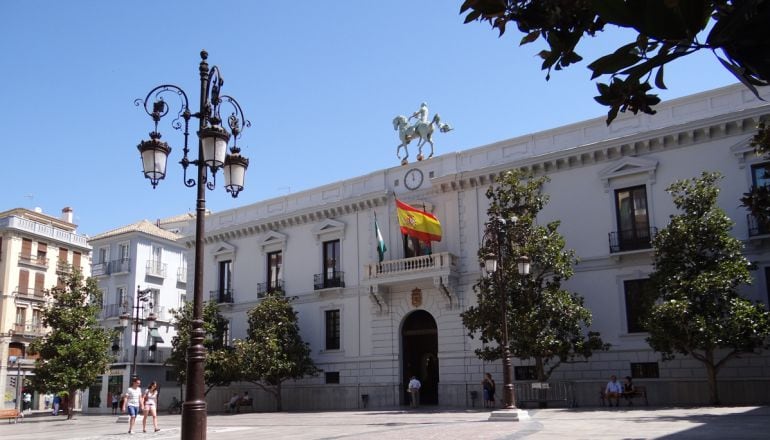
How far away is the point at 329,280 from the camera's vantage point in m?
33.2

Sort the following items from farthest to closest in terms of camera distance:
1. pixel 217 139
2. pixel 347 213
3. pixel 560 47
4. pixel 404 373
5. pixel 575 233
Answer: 1. pixel 347 213
2. pixel 404 373
3. pixel 575 233
4. pixel 217 139
5. pixel 560 47

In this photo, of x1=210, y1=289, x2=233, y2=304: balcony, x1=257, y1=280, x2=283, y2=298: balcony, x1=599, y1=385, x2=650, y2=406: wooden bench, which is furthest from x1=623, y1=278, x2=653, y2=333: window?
x1=210, y1=289, x2=233, y2=304: balcony

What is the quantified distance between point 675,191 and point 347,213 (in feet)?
50.9

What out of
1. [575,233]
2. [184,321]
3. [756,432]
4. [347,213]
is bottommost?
[756,432]

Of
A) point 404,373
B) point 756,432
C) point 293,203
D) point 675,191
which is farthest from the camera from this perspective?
point 293,203

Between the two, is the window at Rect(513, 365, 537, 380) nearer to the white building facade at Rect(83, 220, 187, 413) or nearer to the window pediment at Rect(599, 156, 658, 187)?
the window pediment at Rect(599, 156, 658, 187)

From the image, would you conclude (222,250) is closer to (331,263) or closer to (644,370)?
(331,263)

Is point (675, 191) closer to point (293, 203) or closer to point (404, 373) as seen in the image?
point (404, 373)

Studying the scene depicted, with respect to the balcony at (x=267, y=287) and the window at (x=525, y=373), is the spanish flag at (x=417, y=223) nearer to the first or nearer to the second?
the window at (x=525, y=373)

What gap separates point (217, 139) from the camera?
401 inches

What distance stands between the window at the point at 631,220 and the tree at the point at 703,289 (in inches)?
81.1

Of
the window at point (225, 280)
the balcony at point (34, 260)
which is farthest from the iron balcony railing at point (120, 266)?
the window at point (225, 280)

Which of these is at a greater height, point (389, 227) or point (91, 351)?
point (389, 227)

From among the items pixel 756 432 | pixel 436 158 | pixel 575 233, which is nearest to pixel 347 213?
pixel 436 158
